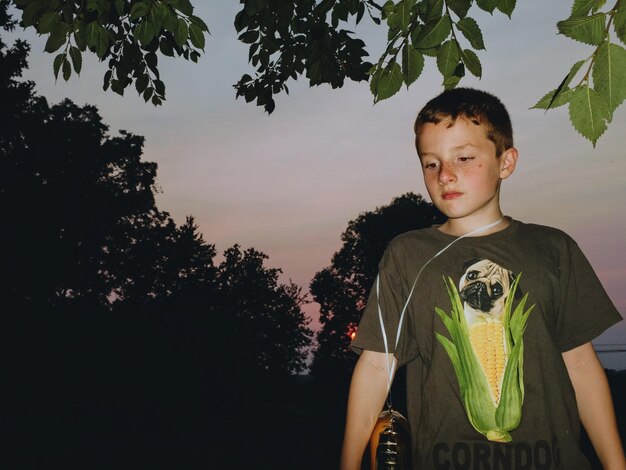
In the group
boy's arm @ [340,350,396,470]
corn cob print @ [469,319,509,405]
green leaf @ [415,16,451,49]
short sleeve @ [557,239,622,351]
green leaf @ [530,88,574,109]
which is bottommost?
boy's arm @ [340,350,396,470]

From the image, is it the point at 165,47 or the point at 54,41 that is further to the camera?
the point at 165,47

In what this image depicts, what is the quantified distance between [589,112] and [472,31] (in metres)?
0.97

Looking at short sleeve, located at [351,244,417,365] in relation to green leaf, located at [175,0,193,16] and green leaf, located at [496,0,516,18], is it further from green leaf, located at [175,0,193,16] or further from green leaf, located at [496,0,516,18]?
green leaf, located at [175,0,193,16]

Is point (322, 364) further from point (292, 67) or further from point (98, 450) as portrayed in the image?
point (292, 67)

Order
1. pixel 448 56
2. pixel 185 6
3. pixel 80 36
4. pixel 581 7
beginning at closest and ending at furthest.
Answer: pixel 581 7
pixel 448 56
pixel 185 6
pixel 80 36

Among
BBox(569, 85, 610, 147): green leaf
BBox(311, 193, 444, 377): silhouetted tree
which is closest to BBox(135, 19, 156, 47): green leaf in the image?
BBox(569, 85, 610, 147): green leaf

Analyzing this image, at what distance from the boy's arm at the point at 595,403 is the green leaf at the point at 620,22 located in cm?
116

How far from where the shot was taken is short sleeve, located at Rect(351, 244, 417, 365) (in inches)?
85.7

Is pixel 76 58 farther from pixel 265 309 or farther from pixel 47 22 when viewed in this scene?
pixel 265 309

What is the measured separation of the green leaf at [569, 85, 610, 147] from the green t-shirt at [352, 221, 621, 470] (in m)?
0.65

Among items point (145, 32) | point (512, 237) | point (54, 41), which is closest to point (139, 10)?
point (145, 32)

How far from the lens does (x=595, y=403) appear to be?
212 centimetres

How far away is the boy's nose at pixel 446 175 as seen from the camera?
220cm

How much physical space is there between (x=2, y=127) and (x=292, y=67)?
2542 cm
